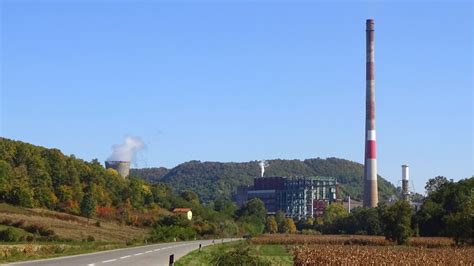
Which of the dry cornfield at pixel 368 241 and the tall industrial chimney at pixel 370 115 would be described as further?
the tall industrial chimney at pixel 370 115

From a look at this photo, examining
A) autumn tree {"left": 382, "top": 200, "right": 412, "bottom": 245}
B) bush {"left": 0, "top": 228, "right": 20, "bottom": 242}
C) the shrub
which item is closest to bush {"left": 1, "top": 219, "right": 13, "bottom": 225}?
the shrub

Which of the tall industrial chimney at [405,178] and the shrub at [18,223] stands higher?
the tall industrial chimney at [405,178]

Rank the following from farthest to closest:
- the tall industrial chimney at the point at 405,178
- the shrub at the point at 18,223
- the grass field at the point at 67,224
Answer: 1. the tall industrial chimney at the point at 405,178
2. the grass field at the point at 67,224
3. the shrub at the point at 18,223

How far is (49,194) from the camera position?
12231 centimetres

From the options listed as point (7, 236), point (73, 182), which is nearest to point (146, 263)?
point (7, 236)

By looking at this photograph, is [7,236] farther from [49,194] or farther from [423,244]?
[49,194]

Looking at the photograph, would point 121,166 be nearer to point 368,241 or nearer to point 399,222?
point 368,241

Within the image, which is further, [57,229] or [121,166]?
[121,166]

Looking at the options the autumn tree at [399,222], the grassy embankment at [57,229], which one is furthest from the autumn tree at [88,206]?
→ the autumn tree at [399,222]

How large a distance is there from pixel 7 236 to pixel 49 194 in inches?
2064

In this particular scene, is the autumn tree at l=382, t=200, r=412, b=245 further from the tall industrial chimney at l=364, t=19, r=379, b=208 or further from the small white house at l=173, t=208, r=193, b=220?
the small white house at l=173, t=208, r=193, b=220

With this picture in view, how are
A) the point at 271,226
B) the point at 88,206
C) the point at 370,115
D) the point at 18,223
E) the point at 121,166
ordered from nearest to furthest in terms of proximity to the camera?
the point at 18,223 < the point at 88,206 < the point at 370,115 < the point at 271,226 < the point at 121,166

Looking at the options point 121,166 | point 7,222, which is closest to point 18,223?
point 7,222

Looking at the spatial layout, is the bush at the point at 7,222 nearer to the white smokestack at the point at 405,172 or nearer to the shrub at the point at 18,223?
the shrub at the point at 18,223
